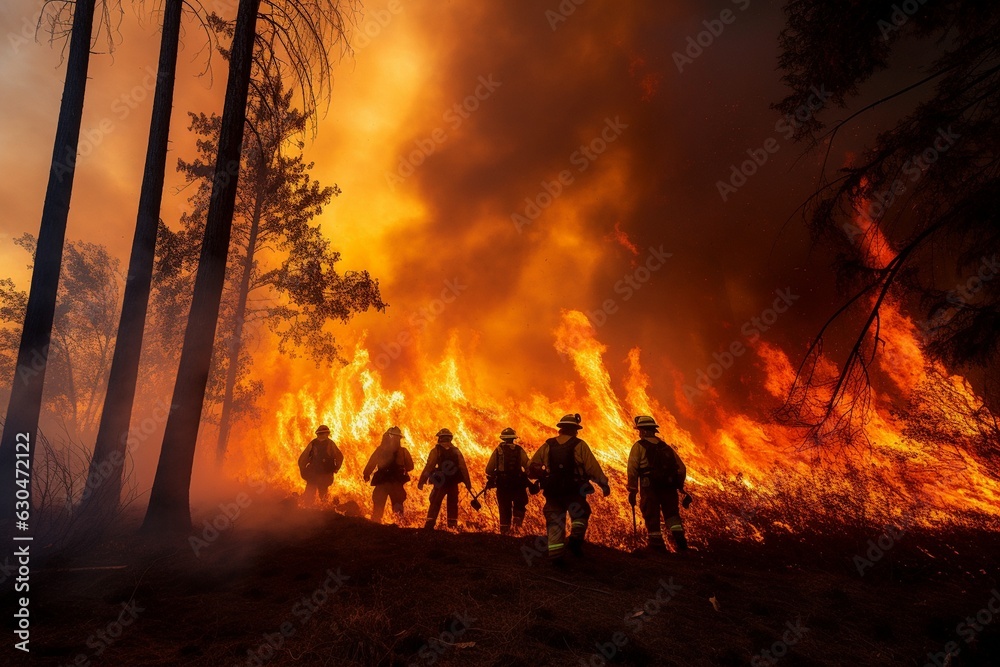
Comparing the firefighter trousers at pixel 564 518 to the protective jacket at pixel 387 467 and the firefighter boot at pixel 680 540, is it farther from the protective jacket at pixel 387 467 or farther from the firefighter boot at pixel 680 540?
the protective jacket at pixel 387 467

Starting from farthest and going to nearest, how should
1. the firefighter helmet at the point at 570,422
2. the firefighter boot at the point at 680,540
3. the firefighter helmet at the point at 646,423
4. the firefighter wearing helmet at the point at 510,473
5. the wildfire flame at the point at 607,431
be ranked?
the wildfire flame at the point at 607,431
the firefighter wearing helmet at the point at 510,473
the firefighter helmet at the point at 646,423
the firefighter boot at the point at 680,540
the firefighter helmet at the point at 570,422

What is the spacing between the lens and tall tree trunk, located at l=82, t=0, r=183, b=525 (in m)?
6.94

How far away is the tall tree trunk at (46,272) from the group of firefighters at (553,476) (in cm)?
588

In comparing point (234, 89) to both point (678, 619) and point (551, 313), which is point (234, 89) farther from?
point (551, 313)

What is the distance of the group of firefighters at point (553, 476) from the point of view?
7.48 m

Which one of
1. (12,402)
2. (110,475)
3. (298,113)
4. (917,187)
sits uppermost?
(298,113)

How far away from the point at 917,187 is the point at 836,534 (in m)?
11.1

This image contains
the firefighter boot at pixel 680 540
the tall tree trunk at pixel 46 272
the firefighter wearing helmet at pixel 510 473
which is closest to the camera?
the tall tree trunk at pixel 46 272

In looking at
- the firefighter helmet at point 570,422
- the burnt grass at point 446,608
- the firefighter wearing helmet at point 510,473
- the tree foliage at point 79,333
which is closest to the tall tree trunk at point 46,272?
the burnt grass at point 446,608

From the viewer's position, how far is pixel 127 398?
7.32m

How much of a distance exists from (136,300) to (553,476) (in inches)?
301

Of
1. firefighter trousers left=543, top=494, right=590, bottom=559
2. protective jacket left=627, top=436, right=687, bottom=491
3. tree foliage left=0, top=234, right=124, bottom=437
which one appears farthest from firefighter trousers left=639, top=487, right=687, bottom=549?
tree foliage left=0, top=234, right=124, bottom=437

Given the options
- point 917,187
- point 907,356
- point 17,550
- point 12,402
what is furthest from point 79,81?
point 907,356

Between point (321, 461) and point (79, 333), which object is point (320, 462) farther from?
point (79, 333)
